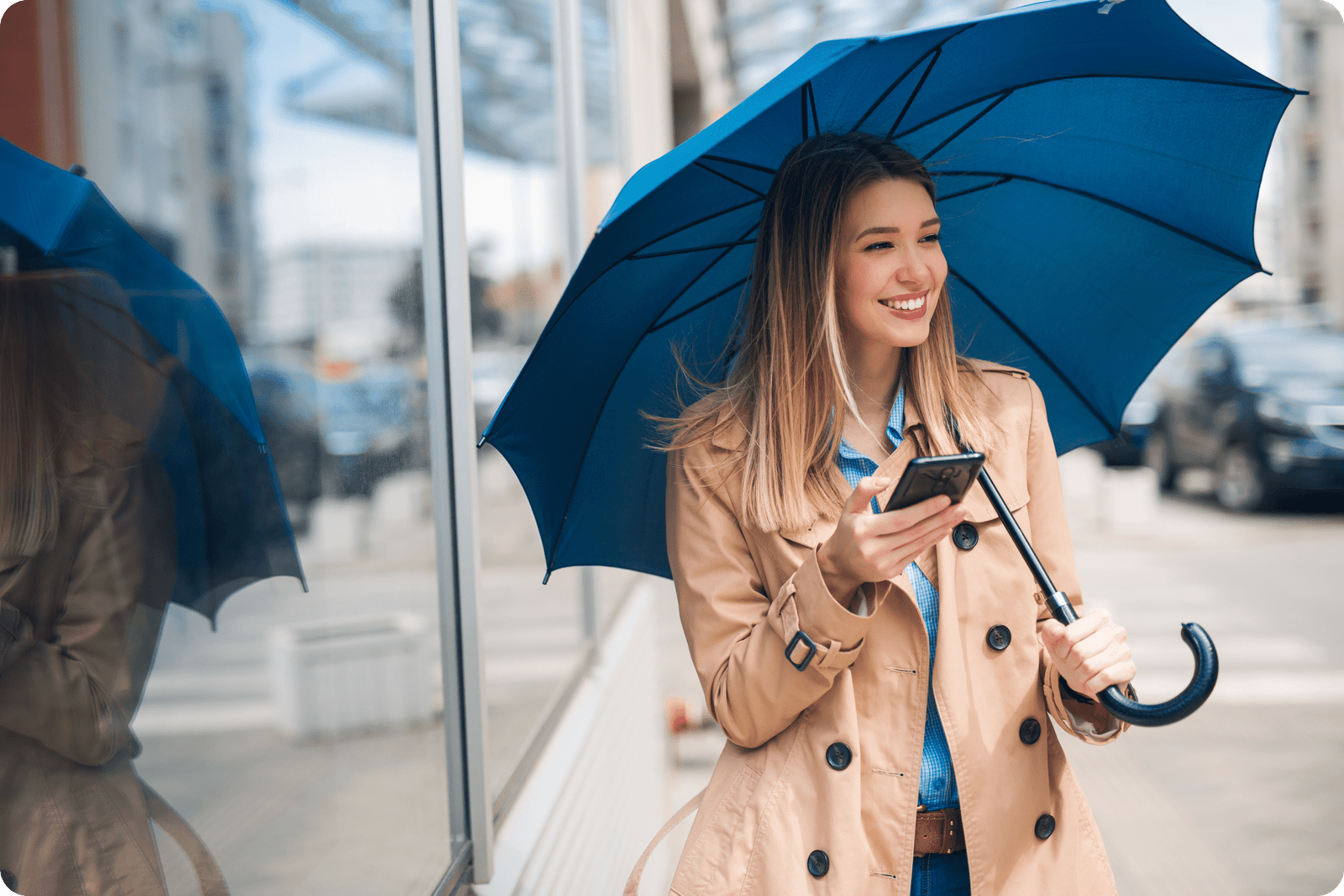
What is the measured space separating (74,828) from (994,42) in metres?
1.53

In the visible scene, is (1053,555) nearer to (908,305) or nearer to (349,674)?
(908,305)

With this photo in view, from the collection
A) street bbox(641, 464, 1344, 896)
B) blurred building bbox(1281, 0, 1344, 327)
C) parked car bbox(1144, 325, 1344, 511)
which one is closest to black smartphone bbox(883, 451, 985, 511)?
street bbox(641, 464, 1344, 896)

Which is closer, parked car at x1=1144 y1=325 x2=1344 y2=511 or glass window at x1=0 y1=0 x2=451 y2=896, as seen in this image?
glass window at x1=0 y1=0 x2=451 y2=896

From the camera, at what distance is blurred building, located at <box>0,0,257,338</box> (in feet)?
3.24

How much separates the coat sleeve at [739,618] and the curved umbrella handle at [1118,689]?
0.23 m

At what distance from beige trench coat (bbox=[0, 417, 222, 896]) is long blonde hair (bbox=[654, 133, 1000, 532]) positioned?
829 mm

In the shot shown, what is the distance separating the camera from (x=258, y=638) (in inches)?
56.5

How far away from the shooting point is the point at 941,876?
1.60 m

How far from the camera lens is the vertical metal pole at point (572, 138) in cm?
445

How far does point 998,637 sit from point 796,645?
33 centimetres

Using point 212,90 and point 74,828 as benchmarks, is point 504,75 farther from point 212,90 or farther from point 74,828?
point 74,828

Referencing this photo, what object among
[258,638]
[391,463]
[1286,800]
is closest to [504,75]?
[391,463]

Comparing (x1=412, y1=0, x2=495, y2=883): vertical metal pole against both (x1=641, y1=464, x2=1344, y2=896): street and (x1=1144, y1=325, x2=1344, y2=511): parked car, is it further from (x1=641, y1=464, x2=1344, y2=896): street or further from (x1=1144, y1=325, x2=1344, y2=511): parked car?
(x1=1144, y1=325, x2=1344, y2=511): parked car

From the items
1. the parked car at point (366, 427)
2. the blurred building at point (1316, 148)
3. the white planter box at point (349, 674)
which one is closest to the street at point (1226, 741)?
the white planter box at point (349, 674)
